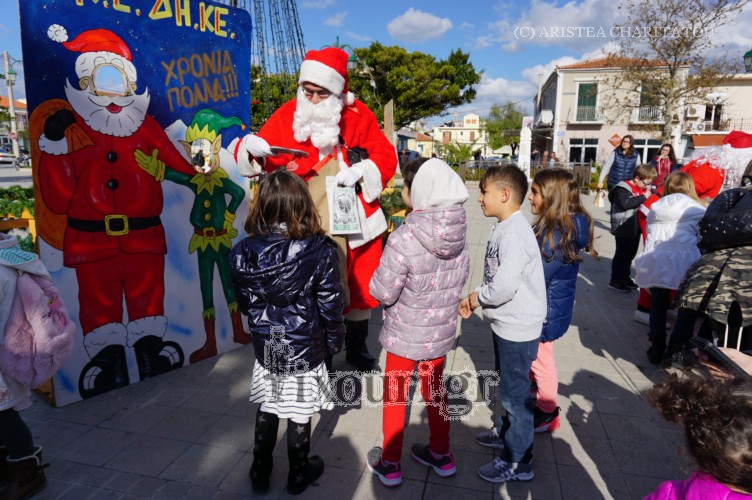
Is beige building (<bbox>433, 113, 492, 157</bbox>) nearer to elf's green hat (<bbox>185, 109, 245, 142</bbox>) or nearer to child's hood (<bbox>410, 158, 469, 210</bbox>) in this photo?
elf's green hat (<bbox>185, 109, 245, 142</bbox>)

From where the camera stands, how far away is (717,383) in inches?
45.5

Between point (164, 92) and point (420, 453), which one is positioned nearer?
point (420, 453)

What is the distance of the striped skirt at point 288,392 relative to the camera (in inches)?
84.7

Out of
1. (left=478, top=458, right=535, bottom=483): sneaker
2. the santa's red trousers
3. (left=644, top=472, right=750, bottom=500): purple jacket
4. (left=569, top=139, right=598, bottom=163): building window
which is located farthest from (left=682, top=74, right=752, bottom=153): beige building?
(left=644, top=472, right=750, bottom=500): purple jacket

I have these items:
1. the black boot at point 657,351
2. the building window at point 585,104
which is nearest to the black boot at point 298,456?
the black boot at point 657,351

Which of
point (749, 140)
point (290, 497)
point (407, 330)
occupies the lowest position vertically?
point (290, 497)

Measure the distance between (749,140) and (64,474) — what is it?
538 cm

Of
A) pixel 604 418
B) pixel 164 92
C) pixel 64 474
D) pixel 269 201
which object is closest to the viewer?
pixel 269 201

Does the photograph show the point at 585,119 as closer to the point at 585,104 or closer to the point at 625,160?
the point at 585,104

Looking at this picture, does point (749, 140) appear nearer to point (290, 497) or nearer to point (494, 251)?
point (494, 251)

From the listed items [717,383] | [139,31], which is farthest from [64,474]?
[717,383]

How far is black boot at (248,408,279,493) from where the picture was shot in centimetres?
217

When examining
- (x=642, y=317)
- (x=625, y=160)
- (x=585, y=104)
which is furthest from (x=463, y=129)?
(x=642, y=317)

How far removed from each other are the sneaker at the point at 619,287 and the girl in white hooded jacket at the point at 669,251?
2.06 m
